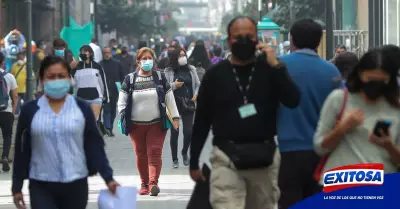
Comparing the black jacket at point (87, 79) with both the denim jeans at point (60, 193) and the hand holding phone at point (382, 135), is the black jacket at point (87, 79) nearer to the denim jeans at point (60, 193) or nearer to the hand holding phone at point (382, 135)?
the denim jeans at point (60, 193)

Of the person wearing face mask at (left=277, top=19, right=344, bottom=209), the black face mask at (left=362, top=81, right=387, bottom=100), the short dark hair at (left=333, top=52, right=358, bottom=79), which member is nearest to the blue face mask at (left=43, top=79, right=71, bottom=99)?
the person wearing face mask at (left=277, top=19, right=344, bottom=209)

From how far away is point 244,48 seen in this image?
730 cm

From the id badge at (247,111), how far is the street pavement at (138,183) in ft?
17.2

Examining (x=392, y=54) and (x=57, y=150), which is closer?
(x=392, y=54)

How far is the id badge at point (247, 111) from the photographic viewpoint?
7270mm

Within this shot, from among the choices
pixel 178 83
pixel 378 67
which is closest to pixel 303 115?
pixel 378 67

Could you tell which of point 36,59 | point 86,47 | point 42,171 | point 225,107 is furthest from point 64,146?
point 36,59

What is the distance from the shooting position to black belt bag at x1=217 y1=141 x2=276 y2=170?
7246 mm

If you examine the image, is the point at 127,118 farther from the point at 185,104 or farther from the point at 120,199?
the point at 120,199

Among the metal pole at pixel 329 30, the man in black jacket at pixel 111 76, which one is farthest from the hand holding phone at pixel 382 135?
the man in black jacket at pixel 111 76

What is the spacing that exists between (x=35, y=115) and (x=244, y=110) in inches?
52.7

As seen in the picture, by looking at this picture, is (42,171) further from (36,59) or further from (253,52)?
(36,59)

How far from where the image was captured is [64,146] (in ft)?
24.7

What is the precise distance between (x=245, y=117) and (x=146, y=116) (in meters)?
6.02
